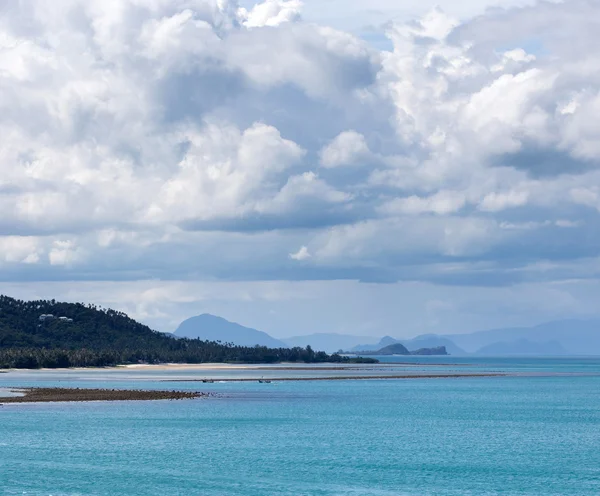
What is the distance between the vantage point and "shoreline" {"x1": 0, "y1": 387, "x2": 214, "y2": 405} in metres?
150

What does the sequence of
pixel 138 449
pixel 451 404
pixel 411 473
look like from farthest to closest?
pixel 451 404 < pixel 138 449 < pixel 411 473

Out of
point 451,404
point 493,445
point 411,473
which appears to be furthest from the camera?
point 451,404

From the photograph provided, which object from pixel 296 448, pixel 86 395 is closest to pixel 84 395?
pixel 86 395

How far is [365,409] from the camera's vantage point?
14700 centimetres

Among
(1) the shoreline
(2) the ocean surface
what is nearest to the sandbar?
(1) the shoreline

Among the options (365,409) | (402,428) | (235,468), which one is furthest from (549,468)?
(365,409)

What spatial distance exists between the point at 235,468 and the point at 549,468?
2682 centimetres

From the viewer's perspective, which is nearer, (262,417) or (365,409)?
(262,417)

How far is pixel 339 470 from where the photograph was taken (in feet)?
274

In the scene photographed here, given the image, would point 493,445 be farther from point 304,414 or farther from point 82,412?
point 82,412

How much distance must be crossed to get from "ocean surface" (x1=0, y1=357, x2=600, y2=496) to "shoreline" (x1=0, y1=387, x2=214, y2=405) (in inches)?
269

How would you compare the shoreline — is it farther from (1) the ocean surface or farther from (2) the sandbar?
(1) the ocean surface

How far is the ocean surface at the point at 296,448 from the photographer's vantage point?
250 feet

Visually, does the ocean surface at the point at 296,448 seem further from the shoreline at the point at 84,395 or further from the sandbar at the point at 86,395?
the sandbar at the point at 86,395
